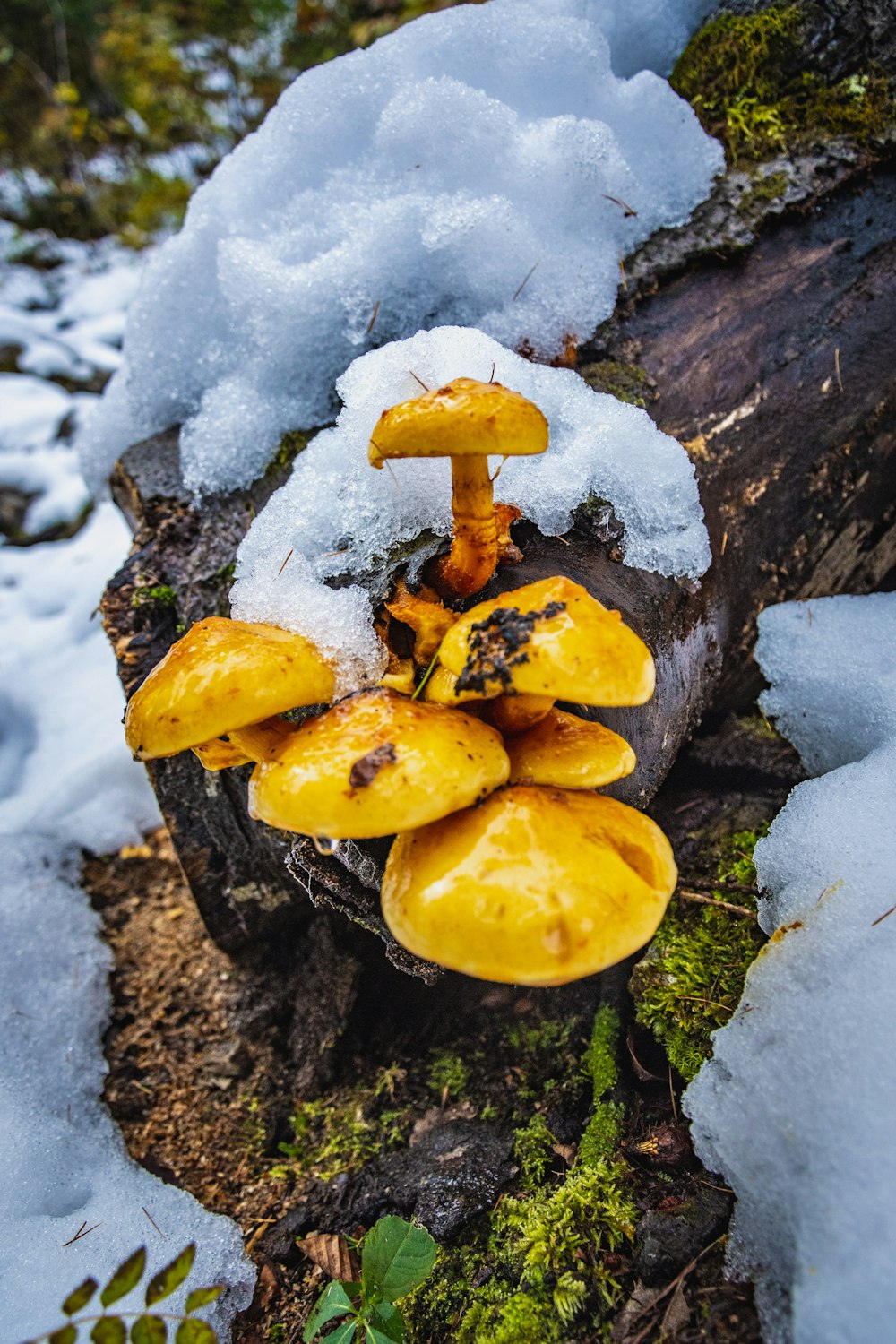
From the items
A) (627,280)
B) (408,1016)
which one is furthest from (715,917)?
(627,280)

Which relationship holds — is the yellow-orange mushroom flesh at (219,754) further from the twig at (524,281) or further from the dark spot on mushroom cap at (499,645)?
the twig at (524,281)

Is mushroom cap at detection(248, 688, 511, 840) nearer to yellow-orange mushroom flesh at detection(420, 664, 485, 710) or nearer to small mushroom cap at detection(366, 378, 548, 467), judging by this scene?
yellow-orange mushroom flesh at detection(420, 664, 485, 710)

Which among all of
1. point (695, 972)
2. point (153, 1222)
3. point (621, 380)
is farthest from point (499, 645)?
point (153, 1222)

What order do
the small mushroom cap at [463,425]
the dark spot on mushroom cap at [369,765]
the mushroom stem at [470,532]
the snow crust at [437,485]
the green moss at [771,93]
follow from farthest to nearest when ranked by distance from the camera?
the green moss at [771,93]
the snow crust at [437,485]
the mushroom stem at [470,532]
the small mushroom cap at [463,425]
the dark spot on mushroom cap at [369,765]

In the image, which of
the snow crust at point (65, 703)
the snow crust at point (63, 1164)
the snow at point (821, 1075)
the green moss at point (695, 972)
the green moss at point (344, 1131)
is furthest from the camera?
the snow crust at point (65, 703)

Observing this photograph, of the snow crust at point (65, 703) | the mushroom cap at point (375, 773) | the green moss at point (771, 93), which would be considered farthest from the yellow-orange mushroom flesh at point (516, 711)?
the green moss at point (771, 93)

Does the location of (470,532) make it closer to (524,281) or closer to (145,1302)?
(524,281)

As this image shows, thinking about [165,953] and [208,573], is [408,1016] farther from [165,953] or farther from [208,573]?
[208,573]
